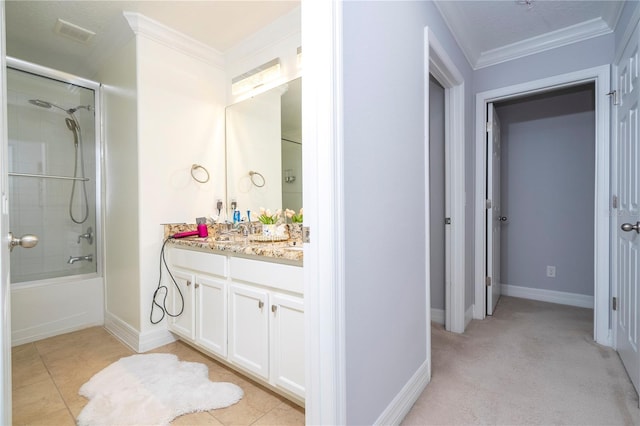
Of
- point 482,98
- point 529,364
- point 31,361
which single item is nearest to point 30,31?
point 31,361

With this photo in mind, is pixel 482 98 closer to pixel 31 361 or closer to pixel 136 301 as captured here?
pixel 136 301

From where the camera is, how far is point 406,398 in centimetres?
156

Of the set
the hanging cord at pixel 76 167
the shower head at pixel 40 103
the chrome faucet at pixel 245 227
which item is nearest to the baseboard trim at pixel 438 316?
the chrome faucet at pixel 245 227

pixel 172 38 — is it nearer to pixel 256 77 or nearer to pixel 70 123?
pixel 256 77

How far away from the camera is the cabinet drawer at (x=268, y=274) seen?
4.89 ft

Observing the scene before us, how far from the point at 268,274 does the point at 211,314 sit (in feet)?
2.15

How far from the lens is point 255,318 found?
1699mm

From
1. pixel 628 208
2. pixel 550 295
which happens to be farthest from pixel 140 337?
pixel 550 295

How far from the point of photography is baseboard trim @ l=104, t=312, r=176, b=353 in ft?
7.48

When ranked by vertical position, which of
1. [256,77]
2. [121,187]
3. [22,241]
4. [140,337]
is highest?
[256,77]

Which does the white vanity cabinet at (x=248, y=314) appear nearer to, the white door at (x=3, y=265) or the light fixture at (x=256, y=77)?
the white door at (x=3, y=265)

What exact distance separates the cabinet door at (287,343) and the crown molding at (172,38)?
7.00 feet

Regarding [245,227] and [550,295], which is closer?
[245,227]

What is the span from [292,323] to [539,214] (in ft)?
10.5
